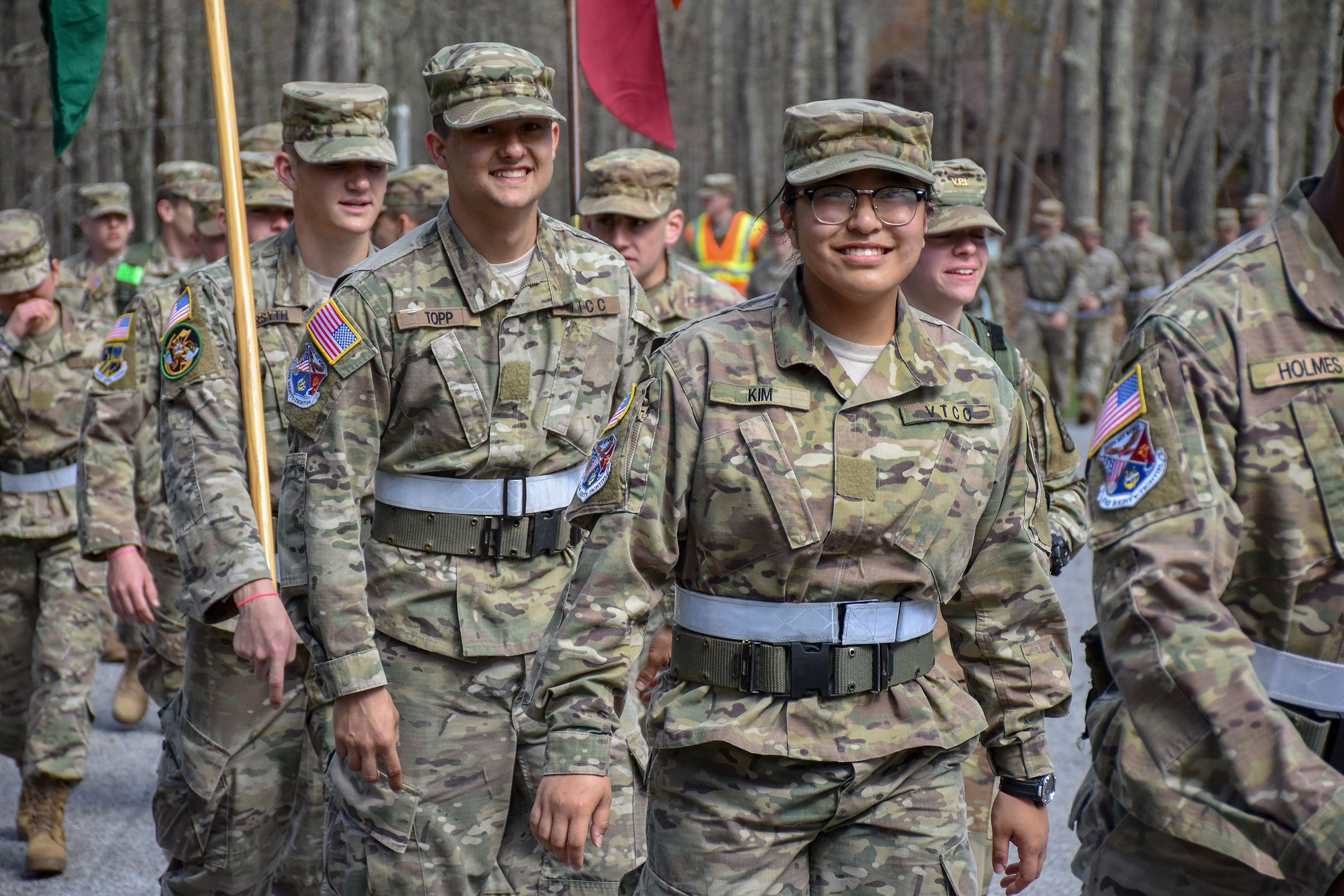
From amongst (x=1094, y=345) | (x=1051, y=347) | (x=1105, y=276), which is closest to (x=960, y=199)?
(x=1051, y=347)

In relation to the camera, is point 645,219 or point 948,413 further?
point 645,219

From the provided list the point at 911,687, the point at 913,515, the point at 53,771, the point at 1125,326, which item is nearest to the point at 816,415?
the point at 913,515

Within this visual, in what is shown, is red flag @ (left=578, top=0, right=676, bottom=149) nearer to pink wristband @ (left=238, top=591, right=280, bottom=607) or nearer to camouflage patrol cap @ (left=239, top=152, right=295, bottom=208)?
camouflage patrol cap @ (left=239, top=152, right=295, bottom=208)

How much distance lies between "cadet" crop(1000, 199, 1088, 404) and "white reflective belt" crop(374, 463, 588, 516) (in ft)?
51.7

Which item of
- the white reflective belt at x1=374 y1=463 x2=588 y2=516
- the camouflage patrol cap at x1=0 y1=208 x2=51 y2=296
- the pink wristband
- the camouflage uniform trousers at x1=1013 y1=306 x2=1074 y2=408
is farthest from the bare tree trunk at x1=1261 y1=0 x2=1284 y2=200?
the pink wristband

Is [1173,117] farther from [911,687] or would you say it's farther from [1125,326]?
[911,687]

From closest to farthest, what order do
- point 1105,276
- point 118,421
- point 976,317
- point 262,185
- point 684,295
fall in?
point 976,317 → point 118,421 → point 262,185 → point 684,295 → point 1105,276

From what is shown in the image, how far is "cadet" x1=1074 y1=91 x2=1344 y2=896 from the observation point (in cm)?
228

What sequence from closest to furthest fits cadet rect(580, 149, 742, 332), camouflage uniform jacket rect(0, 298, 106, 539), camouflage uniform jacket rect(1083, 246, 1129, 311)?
1. camouflage uniform jacket rect(0, 298, 106, 539)
2. cadet rect(580, 149, 742, 332)
3. camouflage uniform jacket rect(1083, 246, 1129, 311)

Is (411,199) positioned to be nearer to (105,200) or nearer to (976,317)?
(976,317)

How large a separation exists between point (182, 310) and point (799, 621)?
2.54m

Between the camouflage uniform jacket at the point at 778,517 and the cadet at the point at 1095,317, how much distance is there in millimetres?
15708

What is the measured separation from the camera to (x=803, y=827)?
317cm

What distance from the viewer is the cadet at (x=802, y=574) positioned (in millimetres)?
3115
